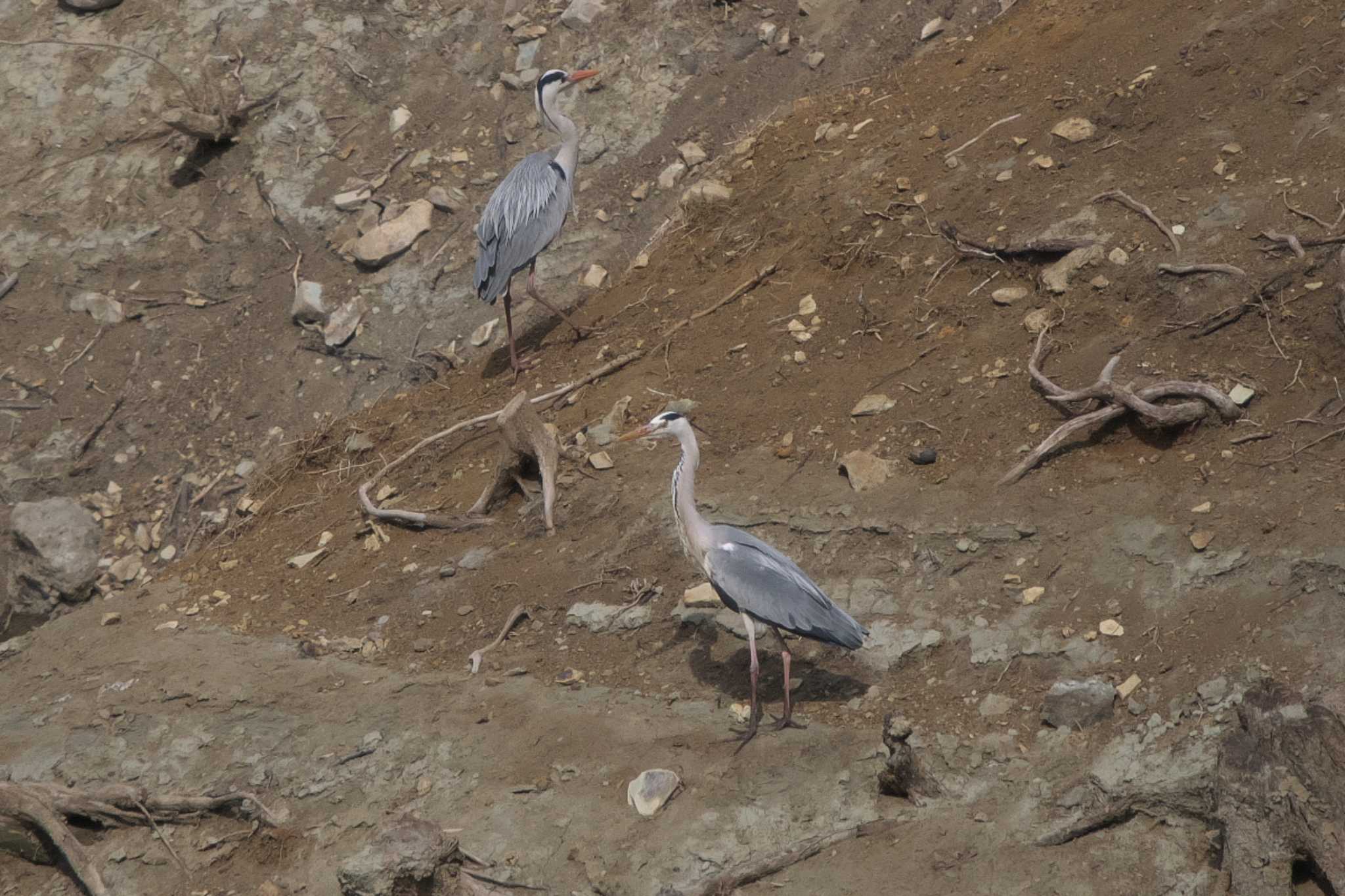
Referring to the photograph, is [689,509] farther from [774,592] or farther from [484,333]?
[484,333]

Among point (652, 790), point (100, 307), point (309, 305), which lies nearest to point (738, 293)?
point (309, 305)

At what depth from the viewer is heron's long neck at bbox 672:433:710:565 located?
6.11 m

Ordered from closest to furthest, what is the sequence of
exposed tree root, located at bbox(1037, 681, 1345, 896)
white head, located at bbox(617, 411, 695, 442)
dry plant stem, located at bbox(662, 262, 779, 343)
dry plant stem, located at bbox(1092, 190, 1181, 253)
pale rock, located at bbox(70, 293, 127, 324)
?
exposed tree root, located at bbox(1037, 681, 1345, 896), white head, located at bbox(617, 411, 695, 442), dry plant stem, located at bbox(1092, 190, 1181, 253), dry plant stem, located at bbox(662, 262, 779, 343), pale rock, located at bbox(70, 293, 127, 324)

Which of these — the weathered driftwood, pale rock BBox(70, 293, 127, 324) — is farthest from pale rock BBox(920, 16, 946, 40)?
pale rock BBox(70, 293, 127, 324)

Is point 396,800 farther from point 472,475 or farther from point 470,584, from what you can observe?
point 472,475

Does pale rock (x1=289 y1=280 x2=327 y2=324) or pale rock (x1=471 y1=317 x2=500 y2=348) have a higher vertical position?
pale rock (x1=289 y1=280 x2=327 y2=324)

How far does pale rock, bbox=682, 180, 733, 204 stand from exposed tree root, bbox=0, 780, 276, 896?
543 centimetres

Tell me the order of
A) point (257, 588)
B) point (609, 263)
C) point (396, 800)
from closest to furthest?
point (396, 800) → point (257, 588) → point (609, 263)

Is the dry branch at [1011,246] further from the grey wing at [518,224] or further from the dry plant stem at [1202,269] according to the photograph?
the grey wing at [518,224]

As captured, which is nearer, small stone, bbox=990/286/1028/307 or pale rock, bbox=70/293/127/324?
small stone, bbox=990/286/1028/307

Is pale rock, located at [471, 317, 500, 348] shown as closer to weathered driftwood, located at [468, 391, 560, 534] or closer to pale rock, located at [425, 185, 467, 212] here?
pale rock, located at [425, 185, 467, 212]

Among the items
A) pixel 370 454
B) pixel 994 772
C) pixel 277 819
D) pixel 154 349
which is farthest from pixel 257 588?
pixel 994 772

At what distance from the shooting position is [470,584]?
7.38m

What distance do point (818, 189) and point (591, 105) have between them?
2.66 metres
